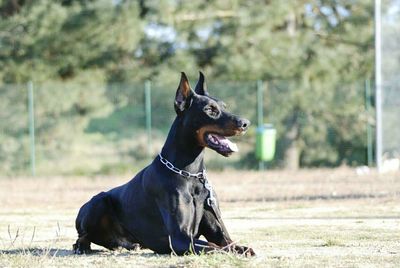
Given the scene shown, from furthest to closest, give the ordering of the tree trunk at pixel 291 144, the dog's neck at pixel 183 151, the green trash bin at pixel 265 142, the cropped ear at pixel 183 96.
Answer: the tree trunk at pixel 291 144, the green trash bin at pixel 265 142, the cropped ear at pixel 183 96, the dog's neck at pixel 183 151

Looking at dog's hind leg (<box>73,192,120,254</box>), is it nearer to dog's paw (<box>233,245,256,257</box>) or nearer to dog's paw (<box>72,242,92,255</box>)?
dog's paw (<box>72,242,92,255</box>)

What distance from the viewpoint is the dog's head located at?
24.3 ft

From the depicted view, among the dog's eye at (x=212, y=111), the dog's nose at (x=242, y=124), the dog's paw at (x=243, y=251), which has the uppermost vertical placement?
the dog's eye at (x=212, y=111)

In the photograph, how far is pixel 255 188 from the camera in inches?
714

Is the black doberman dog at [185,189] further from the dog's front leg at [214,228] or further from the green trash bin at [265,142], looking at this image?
the green trash bin at [265,142]

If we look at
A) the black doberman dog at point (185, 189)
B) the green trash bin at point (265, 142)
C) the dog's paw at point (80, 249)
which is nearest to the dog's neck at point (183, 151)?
the black doberman dog at point (185, 189)

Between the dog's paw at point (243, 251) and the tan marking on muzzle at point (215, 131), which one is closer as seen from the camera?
the dog's paw at point (243, 251)

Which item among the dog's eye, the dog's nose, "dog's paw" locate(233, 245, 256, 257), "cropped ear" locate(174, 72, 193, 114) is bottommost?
"dog's paw" locate(233, 245, 256, 257)

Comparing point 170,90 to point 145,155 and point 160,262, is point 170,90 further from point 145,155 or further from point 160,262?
point 160,262

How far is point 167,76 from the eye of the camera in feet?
83.4

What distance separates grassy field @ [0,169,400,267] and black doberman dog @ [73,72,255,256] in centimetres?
26

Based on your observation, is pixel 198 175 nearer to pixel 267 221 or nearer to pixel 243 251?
pixel 243 251

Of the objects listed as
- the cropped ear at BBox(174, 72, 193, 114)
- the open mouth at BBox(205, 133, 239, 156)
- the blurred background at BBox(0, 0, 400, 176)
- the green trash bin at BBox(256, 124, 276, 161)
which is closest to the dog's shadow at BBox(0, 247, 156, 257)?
the open mouth at BBox(205, 133, 239, 156)

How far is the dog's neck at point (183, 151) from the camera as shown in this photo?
7.49 metres
